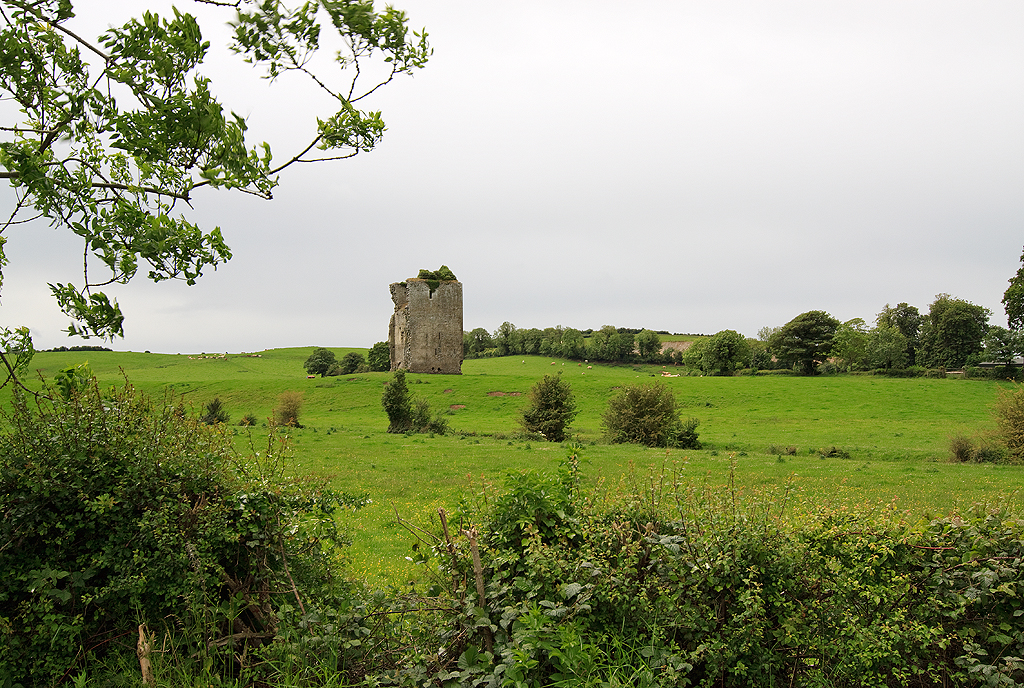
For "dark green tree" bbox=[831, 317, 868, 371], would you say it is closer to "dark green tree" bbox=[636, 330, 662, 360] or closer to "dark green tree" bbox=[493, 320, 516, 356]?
"dark green tree" bbox=[636, 330, 662, 360]

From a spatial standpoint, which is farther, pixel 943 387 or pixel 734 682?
pixel 943 387

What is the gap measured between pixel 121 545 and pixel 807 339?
73.6 meters

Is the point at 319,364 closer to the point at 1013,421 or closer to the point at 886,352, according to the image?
the point at 886,352

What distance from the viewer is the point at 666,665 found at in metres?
3.76

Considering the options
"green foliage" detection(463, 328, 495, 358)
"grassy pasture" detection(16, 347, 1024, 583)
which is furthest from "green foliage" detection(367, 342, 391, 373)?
"green foliage" detection(463, 328, 495, 358)

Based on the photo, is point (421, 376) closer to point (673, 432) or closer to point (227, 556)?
point (673, 432)

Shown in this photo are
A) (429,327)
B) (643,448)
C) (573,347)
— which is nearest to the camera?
(643,448)

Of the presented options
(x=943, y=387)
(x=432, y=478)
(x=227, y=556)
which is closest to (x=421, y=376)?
(x=432, y=478)

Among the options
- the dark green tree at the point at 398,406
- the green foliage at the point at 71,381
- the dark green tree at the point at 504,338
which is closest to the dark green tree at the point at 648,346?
the dark green tree at the point at 504,338

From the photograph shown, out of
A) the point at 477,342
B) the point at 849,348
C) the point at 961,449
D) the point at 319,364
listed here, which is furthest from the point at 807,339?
the point at 319,364

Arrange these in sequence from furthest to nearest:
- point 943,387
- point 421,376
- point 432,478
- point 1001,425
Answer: point 421,376
point 943,387
point 1001,425
point 432,478

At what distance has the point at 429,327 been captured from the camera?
62.2 m

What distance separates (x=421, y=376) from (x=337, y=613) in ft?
171

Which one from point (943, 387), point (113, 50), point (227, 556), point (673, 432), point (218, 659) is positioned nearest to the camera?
point (113, 50)
